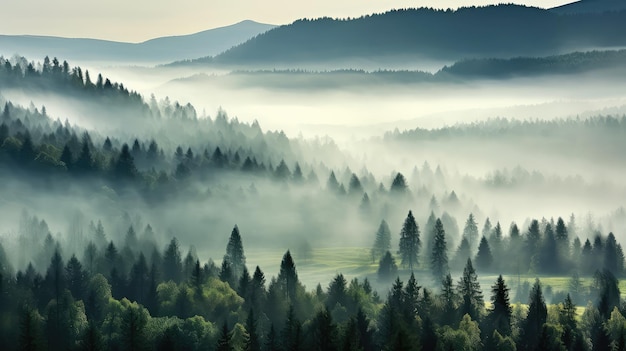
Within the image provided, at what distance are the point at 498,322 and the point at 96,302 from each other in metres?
56.4

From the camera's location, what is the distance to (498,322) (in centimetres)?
15350

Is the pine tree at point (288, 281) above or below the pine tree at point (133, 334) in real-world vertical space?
above

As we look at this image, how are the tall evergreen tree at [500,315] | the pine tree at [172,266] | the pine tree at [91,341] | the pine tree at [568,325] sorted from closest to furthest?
1. the pine tree at [91,341]
2. the pine tree at [568,325]
3. the tall evergreen tree at [500,315]
4. the pine tree at [172,266]

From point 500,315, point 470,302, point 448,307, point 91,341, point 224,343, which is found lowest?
point 91,341

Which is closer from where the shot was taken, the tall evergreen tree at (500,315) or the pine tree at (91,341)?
the pine tree at (91,341)

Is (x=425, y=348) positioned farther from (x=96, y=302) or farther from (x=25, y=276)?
(x=25, y=276)

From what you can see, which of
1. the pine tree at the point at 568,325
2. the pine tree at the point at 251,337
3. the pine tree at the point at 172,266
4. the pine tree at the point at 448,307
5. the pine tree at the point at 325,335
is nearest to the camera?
the pine tree at the point at 325,335

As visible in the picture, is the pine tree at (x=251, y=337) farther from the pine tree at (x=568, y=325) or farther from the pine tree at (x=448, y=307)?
the pine tree at (x=568, y=325)

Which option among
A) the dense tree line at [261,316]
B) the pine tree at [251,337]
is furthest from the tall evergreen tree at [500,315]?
the pine tree at [251,337]

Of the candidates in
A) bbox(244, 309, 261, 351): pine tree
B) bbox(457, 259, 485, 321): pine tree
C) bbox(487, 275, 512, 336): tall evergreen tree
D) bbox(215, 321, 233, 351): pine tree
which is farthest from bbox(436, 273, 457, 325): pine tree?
bbox(215, 321, 233, 351): pine tree

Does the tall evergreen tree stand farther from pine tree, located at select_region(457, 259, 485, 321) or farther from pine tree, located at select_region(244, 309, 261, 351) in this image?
pine tree, located at select_region(244, 309, 261, 351)

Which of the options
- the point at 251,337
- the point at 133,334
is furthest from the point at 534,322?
the point at 133,334

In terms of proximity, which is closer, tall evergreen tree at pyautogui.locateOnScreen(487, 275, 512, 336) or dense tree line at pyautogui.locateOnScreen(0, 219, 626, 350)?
dense tree line at pyautogui.locateOnScreen(0, 219, 626, 350)

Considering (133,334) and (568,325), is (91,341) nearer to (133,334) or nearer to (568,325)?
(133,334)
